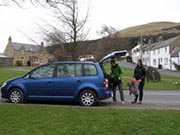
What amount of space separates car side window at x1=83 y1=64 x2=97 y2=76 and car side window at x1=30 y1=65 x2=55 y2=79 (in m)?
1.26

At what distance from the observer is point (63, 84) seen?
12719 millimetres

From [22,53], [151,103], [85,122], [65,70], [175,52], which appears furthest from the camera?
[22,53]

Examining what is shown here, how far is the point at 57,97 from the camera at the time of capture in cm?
1283

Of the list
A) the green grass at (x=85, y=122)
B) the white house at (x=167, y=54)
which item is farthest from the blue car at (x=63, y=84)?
the white house at (x=167, y=54)

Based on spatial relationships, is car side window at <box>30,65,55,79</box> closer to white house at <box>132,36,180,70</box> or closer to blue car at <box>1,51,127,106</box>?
blue car at <box>1,51,127,106</box>

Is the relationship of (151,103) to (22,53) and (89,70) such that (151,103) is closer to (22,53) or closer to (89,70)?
(89,70)

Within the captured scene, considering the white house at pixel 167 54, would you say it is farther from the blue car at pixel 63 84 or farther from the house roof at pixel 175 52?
the blue car at pixel 63 84

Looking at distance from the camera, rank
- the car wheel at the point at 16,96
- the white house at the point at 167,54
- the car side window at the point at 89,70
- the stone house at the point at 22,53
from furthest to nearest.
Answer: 1. the stone house at the point at 22,53
2. the white house at the point at 167,54
3. the car wheel at the point at 16,96
4. the car side window at the point at 89,70

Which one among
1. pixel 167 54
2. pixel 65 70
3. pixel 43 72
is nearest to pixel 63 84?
pixel 65 70

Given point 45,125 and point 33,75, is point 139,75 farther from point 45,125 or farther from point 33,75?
point 45,125

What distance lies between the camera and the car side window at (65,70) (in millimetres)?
12905

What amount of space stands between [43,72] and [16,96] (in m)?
1.37

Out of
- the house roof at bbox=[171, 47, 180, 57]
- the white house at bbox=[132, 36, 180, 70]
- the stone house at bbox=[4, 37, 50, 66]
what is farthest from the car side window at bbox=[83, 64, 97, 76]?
the stone house at bbox=[4, 37, 50, 66]

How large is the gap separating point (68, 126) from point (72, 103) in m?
5.37
